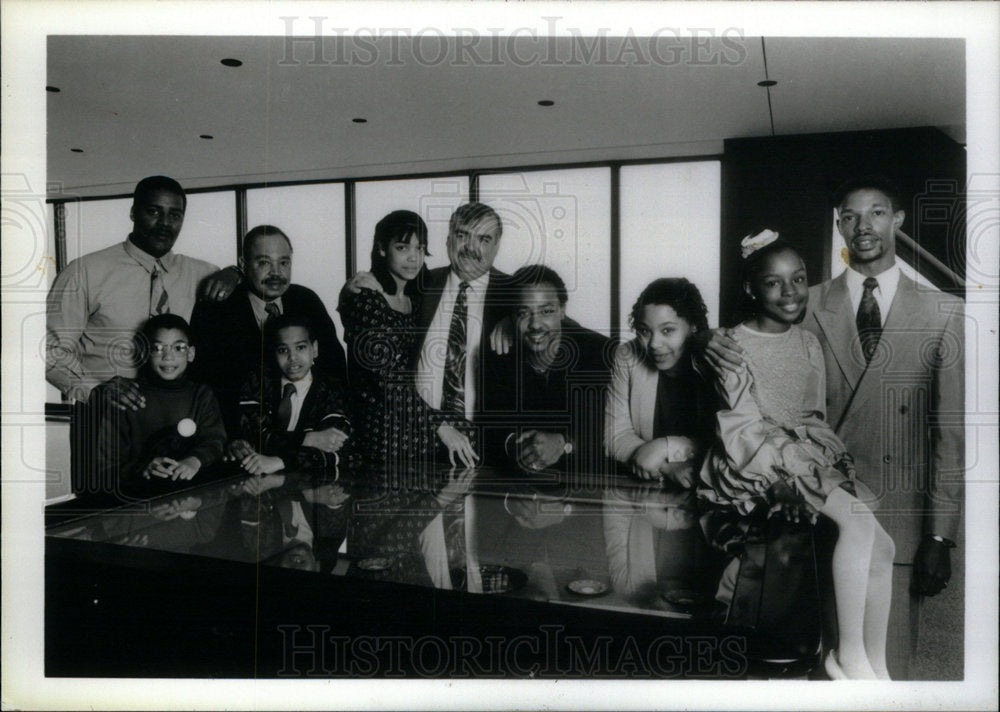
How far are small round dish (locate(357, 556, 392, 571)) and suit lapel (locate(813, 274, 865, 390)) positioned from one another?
65.4 inches

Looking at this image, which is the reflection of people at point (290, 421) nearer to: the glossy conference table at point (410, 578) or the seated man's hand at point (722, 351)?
the glossy conference table at point (410, 578)

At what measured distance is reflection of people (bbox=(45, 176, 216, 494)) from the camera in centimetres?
284

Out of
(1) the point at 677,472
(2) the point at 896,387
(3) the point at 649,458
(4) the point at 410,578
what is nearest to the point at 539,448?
(3) the point at 649,458

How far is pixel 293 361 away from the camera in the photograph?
113 inches

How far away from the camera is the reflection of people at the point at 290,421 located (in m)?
2.86

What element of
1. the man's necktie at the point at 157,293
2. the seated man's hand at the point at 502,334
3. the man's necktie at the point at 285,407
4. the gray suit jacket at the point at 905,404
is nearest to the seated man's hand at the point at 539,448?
the seated man's hand at the point at 502,334

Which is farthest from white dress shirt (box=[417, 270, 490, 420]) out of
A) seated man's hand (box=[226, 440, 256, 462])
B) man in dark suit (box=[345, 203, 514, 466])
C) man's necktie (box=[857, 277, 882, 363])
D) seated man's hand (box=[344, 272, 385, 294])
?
man's necktie (box=[857, 277, 882, 363])

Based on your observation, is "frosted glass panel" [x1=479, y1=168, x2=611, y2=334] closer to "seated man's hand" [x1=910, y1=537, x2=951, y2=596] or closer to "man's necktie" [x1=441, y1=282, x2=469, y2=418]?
"man's necktie" [x1=441, y1=282, x2=469, y2=418]

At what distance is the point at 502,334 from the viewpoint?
2.83 meters

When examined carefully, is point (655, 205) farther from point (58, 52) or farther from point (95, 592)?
point (95, 592)

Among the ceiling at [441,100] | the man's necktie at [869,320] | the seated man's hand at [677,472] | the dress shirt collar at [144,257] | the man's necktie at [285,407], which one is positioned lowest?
the seated man's hand at [677,472]

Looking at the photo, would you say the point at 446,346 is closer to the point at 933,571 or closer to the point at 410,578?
the point at 410,578

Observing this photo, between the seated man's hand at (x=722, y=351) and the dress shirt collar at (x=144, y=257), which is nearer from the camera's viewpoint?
the seated man's hand at (x=722, y=351)

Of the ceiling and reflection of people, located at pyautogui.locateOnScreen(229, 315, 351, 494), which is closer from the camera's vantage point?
the ceiling
